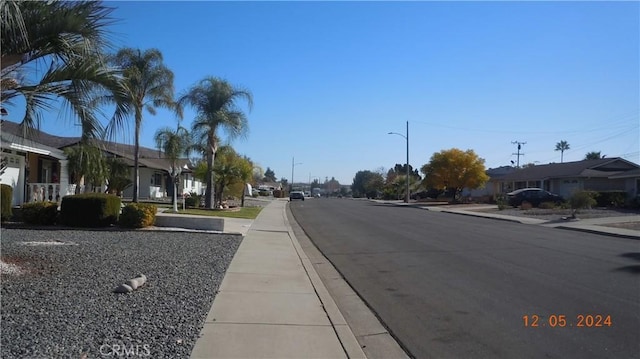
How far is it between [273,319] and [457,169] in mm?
46984

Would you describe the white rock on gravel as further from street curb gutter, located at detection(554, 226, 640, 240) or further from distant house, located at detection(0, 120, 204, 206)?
street curb gutter, located at detection(554, 226, 640, 240)

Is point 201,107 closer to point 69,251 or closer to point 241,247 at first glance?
point 241,247

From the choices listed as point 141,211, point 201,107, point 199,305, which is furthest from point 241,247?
point 201,107

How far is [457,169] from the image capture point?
169ft

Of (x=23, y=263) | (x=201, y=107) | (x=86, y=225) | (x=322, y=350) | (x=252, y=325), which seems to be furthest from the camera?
(x=201, y=107)

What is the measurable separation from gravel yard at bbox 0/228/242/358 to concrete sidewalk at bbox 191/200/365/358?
9.8 inches

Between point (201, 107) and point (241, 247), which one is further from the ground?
point (201, 107)

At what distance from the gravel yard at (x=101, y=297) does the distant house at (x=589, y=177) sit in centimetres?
3737

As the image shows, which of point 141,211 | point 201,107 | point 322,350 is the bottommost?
point 322,350

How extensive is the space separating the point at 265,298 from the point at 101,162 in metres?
21.2

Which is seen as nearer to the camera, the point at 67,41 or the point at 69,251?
the point at 67,41

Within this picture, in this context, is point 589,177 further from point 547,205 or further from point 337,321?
point 337,321

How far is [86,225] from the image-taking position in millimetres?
16656

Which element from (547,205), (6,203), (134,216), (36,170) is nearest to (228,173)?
(36,170)
